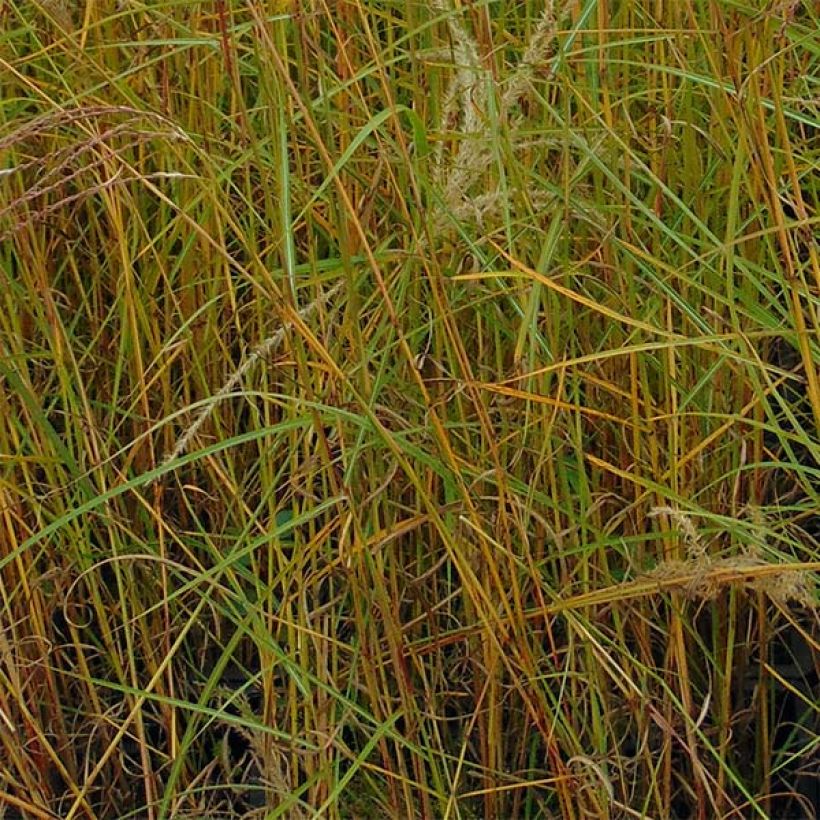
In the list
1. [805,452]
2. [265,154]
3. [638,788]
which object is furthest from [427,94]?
[638,788]

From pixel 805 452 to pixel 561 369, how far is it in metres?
0.39

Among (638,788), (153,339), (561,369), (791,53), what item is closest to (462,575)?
(561,369)

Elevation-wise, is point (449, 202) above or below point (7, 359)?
above

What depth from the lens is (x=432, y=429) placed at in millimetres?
1066

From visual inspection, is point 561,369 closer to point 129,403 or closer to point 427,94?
point 427,94

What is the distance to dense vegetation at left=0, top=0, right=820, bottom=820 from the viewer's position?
1059 mm

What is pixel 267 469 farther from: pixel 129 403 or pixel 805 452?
pixel 805 452

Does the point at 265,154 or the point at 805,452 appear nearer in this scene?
the point at 265,154

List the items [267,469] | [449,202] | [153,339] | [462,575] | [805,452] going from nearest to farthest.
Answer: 1. [449,202]
2. [462,575]
3. [267,469]
4. [153,339]
5. [805,452]

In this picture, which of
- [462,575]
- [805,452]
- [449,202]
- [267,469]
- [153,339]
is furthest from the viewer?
[805,452]

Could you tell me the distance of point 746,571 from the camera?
969 millimetres

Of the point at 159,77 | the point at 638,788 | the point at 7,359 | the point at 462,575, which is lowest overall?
the point at 638,788

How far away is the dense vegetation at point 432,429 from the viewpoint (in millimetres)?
1059

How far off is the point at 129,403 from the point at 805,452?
2.12ft
